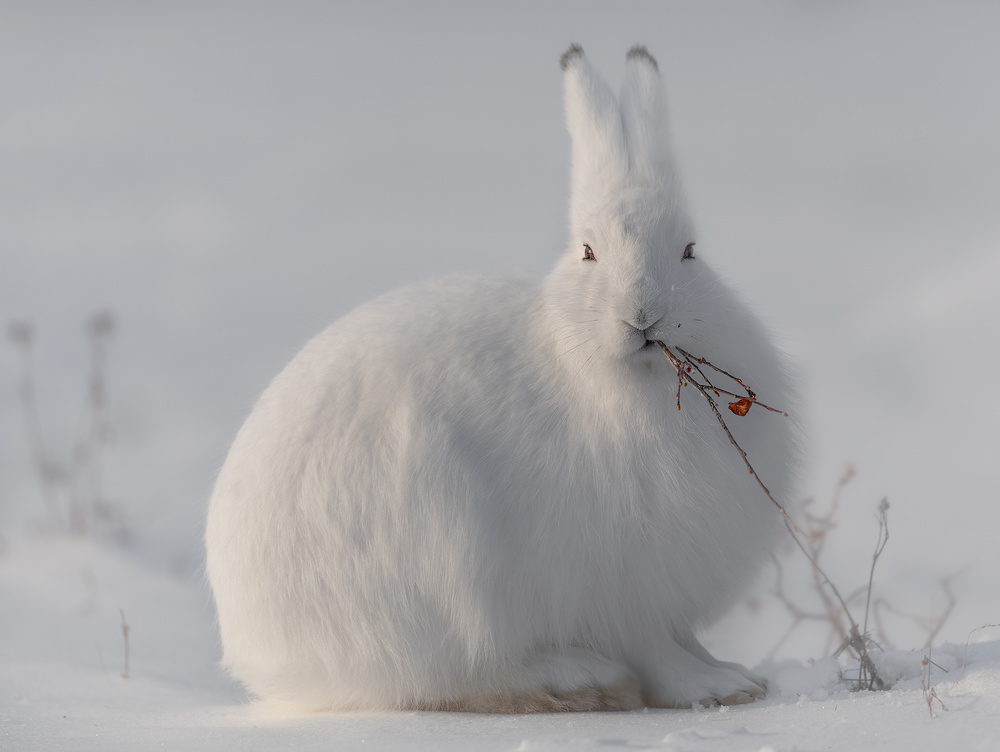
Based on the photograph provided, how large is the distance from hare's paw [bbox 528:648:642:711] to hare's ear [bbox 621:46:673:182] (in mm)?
1849

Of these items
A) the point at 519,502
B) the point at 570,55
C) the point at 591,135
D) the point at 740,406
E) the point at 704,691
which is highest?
the point at 570,55

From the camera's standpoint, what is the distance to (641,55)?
3.92 meters

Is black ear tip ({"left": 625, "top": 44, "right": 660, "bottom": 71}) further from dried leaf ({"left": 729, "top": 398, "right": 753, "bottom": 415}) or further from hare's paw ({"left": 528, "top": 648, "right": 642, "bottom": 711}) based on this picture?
hare's paw ({"left": 528, "top": 648, "right": 642, "bottom": 711})

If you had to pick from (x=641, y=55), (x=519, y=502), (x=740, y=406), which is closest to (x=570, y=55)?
(x=641, y=55)

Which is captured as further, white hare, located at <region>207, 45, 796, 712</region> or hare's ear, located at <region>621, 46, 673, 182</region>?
hare's ear, located at <region>621, 46, 673, 182</region>

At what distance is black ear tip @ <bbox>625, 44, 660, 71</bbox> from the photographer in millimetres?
3893

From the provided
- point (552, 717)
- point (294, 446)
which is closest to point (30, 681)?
point (294, 446)

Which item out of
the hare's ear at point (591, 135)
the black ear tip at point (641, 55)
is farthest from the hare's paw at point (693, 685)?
the black ear tip at point (641, 55)

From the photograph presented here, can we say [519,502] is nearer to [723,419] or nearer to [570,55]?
[723,419]

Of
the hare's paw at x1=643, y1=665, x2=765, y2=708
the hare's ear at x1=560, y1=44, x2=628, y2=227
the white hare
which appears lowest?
the hare's paw at x1=643, y1=665, x2=765, y2=708

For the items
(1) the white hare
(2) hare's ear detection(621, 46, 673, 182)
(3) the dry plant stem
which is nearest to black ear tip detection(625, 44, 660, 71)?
(2) hare's ear detection(621, 46, 673, 182)

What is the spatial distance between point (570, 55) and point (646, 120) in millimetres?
422

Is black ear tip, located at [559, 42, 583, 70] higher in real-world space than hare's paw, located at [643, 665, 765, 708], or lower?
higher

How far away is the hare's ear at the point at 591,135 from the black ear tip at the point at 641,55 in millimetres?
255
